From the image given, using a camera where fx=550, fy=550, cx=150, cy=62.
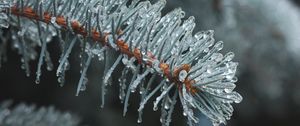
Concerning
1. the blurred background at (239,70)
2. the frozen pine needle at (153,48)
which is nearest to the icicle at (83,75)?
the frozen pine needle at (153,48)

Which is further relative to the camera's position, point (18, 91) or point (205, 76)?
point (18, 91)

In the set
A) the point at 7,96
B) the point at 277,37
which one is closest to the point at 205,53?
the point at 277,37

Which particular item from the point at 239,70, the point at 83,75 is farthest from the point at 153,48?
the point at 239,70

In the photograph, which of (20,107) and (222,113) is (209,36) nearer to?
(222,113)

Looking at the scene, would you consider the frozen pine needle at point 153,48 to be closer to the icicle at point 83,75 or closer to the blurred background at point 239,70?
the icicle at point 83,75

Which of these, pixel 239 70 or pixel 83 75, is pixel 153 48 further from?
pixel 239 70

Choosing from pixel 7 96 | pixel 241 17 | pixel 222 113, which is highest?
pixel 241 17

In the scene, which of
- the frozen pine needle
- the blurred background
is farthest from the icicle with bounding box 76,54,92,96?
the blurred background
